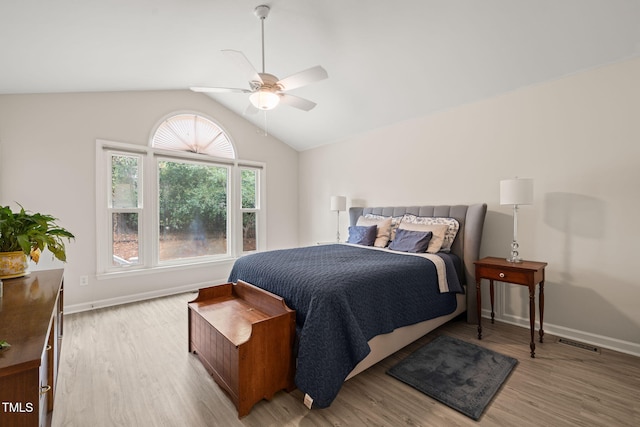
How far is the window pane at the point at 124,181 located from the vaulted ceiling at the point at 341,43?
901 millimetres

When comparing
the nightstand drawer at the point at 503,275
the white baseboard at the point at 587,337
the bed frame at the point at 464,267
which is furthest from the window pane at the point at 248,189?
the white baseboard at the point at 587,337

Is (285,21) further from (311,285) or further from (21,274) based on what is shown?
(21,274)

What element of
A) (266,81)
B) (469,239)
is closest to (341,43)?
(266,81)

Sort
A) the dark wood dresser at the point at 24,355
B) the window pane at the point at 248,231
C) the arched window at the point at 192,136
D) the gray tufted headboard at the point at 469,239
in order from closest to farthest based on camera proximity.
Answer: the dark wood dresser at the point at 24,355
the gray tufted headboard at the point at 469,239
the arched window at the point at 192,136
the window pane at the point at 248,231

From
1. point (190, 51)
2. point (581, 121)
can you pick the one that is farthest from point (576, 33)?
point (190, 51)

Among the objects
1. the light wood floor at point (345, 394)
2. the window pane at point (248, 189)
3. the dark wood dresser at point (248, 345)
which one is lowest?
the light wood floor at point (345, 394)

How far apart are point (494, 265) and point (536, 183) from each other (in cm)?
102

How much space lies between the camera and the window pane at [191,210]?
4.25m

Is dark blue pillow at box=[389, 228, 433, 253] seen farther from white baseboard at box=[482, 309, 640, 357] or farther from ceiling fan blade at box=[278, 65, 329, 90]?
ceiling fan blade at box=[278, 65, 329, 90]

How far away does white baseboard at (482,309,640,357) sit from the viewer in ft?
7.82

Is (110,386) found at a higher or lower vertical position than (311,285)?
lower

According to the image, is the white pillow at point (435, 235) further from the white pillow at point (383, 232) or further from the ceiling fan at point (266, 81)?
the ceiling fan at point (266, 81)

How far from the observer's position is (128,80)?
3.45 metres

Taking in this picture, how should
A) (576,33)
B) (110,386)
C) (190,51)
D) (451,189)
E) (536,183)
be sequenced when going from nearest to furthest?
1. (110,386)
2. (576,33)
3. (536,183)
4. (190,51)
5. (451,189)
